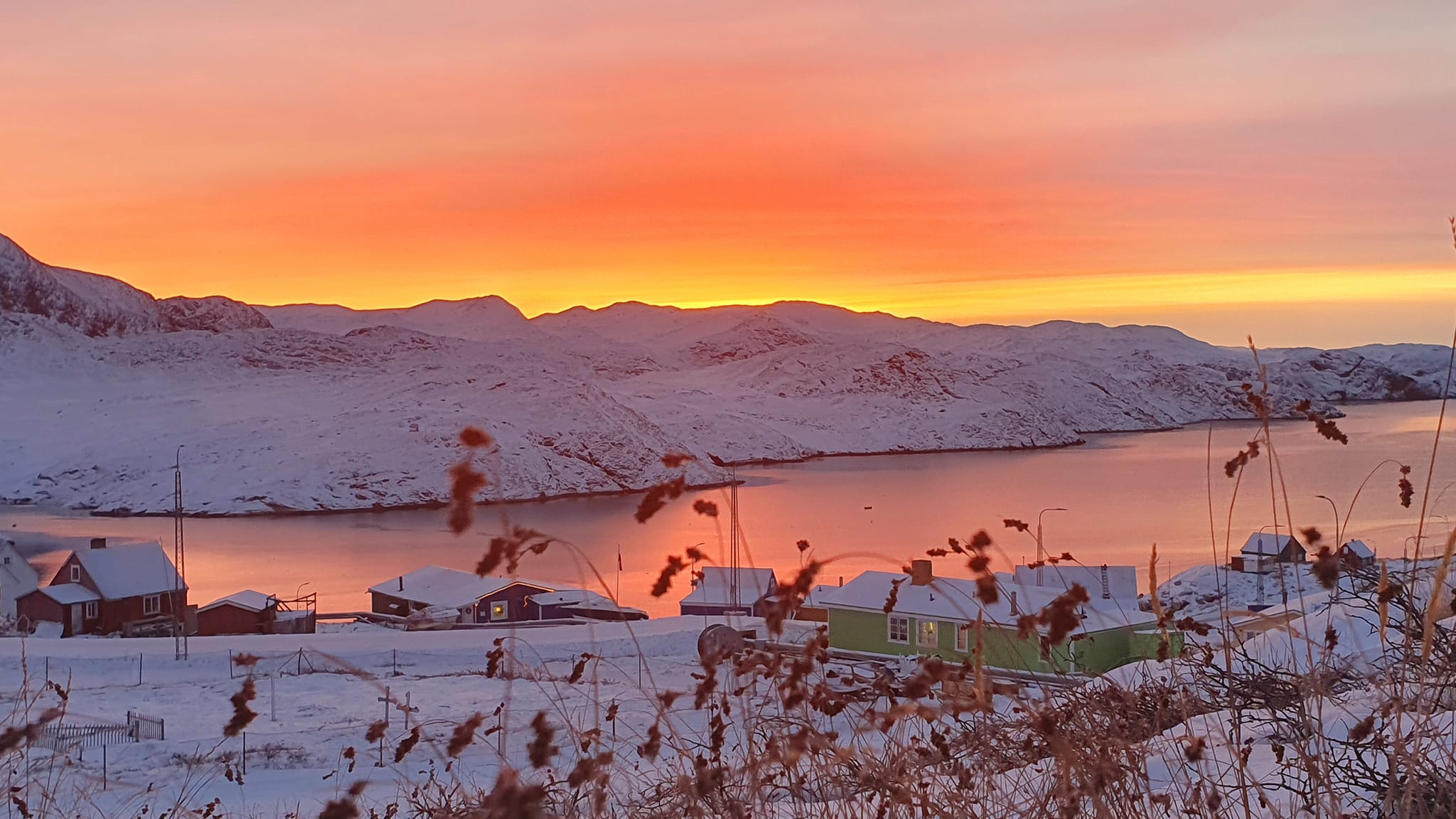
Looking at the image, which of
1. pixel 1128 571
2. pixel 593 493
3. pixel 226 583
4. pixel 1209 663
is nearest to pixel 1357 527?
pixel 1128 571

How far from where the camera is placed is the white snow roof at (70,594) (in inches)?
975

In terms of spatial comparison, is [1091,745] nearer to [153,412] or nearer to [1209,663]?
[1209,663]

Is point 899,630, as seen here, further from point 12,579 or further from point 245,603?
point 12,579

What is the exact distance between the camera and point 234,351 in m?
99.1

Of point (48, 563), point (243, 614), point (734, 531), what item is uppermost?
point (734, 531)

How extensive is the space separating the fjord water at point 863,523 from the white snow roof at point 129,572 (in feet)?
9.51

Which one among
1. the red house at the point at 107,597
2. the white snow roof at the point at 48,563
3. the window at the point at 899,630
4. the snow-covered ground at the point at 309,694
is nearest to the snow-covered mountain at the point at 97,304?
the white snow roof at the point at 48,563

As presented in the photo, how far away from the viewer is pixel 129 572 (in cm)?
2583

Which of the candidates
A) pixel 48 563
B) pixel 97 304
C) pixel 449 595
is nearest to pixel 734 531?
pixel 449 595

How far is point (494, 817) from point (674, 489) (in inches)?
15.2

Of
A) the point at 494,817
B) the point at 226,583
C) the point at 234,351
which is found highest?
the point at 234,351

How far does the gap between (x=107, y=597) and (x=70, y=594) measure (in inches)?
27.9

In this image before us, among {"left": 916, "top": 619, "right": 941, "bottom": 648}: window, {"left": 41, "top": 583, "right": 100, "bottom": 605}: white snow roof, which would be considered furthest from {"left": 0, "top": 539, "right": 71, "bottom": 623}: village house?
{"left": 916, "top": 619, "right": 941, "bottom": 648}: window

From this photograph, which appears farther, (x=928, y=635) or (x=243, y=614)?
(x=243, y=614)
